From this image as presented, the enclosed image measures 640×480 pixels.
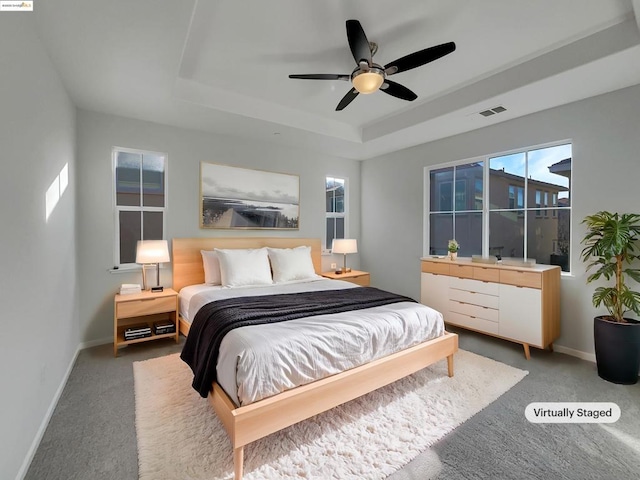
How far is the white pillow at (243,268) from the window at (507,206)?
8.49ft

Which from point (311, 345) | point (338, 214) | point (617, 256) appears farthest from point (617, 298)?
point (338, 214)

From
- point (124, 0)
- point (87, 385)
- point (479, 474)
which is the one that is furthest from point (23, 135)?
point (479, 474)

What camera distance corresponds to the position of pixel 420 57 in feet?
7.34

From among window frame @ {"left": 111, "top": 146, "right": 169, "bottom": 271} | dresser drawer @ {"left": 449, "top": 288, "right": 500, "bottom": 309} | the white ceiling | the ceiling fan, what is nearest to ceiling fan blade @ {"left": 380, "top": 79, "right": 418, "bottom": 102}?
the ceiling fan

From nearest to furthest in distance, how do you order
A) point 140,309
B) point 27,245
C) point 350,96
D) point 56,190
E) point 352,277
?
point 27,245 < point 56,190 < point 350,96 < point 140,309 < point 352,277

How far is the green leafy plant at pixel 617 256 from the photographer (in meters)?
2.64

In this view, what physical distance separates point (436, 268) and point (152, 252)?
11.6 ft

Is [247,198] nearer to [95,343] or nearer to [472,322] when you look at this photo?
[95,343]

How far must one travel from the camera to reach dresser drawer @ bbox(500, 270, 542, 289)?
3.11 m

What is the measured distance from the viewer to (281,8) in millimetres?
2174

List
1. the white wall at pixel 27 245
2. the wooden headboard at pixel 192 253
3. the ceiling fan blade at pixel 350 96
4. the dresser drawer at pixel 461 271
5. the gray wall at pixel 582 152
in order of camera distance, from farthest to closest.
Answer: the wooden headboard at pixel 192 253 → the dresser drawer at pixel 461 271 → the gray wall at pixel 582 152 → the ceiling fan blade at pixel 350 96 → the white wall at pixel 27 245

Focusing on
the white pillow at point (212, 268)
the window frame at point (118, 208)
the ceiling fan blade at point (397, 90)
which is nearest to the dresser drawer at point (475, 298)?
the ceiling fan blade at point (397, 90)

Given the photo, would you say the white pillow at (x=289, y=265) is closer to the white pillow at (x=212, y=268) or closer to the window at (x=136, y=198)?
the white pillow at (x=212, y=268)

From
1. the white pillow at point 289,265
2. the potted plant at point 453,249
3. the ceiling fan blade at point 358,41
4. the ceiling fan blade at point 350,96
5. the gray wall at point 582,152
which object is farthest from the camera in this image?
the potted plant at point 453,249
